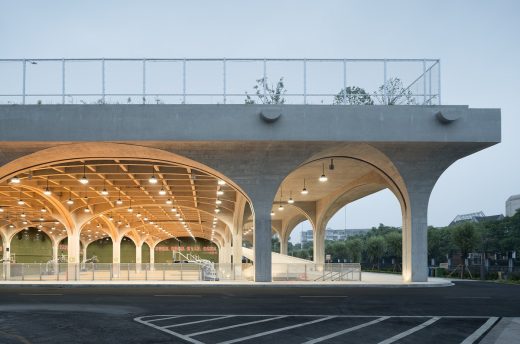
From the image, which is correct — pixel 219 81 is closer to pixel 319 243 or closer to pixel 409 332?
pixel 409 332

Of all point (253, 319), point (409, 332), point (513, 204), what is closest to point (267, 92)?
point (253, 319)

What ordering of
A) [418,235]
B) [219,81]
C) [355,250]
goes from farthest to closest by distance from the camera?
[355,250] → [418,235] → [219,81]

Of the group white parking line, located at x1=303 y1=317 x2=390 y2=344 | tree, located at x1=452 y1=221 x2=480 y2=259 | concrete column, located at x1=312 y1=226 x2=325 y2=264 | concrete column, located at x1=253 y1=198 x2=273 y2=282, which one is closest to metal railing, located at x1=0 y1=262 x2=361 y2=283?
concrete column, located at x1=253 y1=198 x2=273 y2=282

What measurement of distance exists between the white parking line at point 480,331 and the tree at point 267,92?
56.0 feet

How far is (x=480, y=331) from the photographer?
1296 centimetres

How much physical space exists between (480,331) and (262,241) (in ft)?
58.3

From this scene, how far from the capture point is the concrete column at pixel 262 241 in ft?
98.8

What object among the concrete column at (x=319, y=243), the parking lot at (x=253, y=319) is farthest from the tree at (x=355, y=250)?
the parking lot at (x=253, y=319)

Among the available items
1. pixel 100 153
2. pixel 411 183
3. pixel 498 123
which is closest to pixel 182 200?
pixel 100 153

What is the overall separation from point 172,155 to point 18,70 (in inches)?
346

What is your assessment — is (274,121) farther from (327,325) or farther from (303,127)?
(327,325)

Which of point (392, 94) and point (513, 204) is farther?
point (513, 204)

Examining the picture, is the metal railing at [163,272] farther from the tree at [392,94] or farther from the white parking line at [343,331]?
the white parking line at [343,331]

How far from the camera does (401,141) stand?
28.7m
